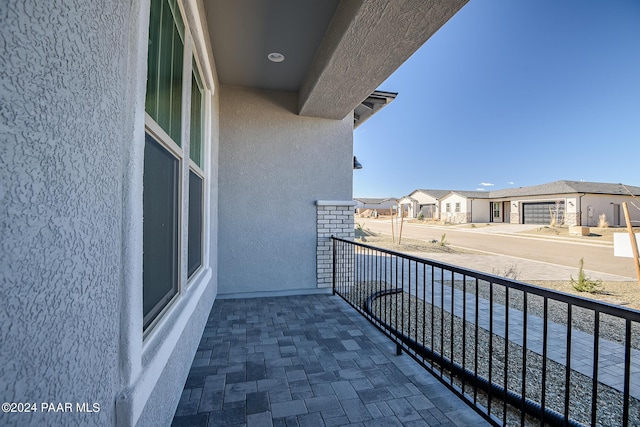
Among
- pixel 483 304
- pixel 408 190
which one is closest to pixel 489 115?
pixel 408 190

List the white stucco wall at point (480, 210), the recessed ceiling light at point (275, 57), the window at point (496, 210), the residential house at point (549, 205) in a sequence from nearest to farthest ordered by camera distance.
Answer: the recessed ceiling light at point (275, 57) < the residential house at point (549, 205) < the white stucco wall at point (480, 210) < the window at point (496, 210)

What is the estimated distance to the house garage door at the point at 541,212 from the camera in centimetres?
2253

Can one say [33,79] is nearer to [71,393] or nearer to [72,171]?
[72,171]

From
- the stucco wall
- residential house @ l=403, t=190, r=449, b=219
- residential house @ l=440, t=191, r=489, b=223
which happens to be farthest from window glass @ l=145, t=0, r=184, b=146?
residential house @ l=403, t=190, r=449, b=219

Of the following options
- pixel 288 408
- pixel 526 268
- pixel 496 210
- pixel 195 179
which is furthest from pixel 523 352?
pixel 496 210

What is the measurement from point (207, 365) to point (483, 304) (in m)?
A: 4.05

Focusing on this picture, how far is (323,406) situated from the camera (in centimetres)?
187

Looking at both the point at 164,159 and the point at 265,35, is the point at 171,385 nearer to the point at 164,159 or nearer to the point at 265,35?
the point at 164,159

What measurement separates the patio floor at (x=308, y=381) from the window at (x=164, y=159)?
785mm

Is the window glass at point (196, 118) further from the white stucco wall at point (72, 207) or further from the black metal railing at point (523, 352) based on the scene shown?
the black metal railing at point (523, 352)

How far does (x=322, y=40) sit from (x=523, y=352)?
3.16 meters

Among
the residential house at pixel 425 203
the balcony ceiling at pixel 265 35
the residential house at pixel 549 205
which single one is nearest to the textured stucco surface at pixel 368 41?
the balcony ceiling at pixel 265 35

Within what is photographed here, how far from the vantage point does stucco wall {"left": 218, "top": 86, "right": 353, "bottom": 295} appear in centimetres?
416

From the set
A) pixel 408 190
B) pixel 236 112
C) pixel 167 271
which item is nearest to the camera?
pixel 167 271
